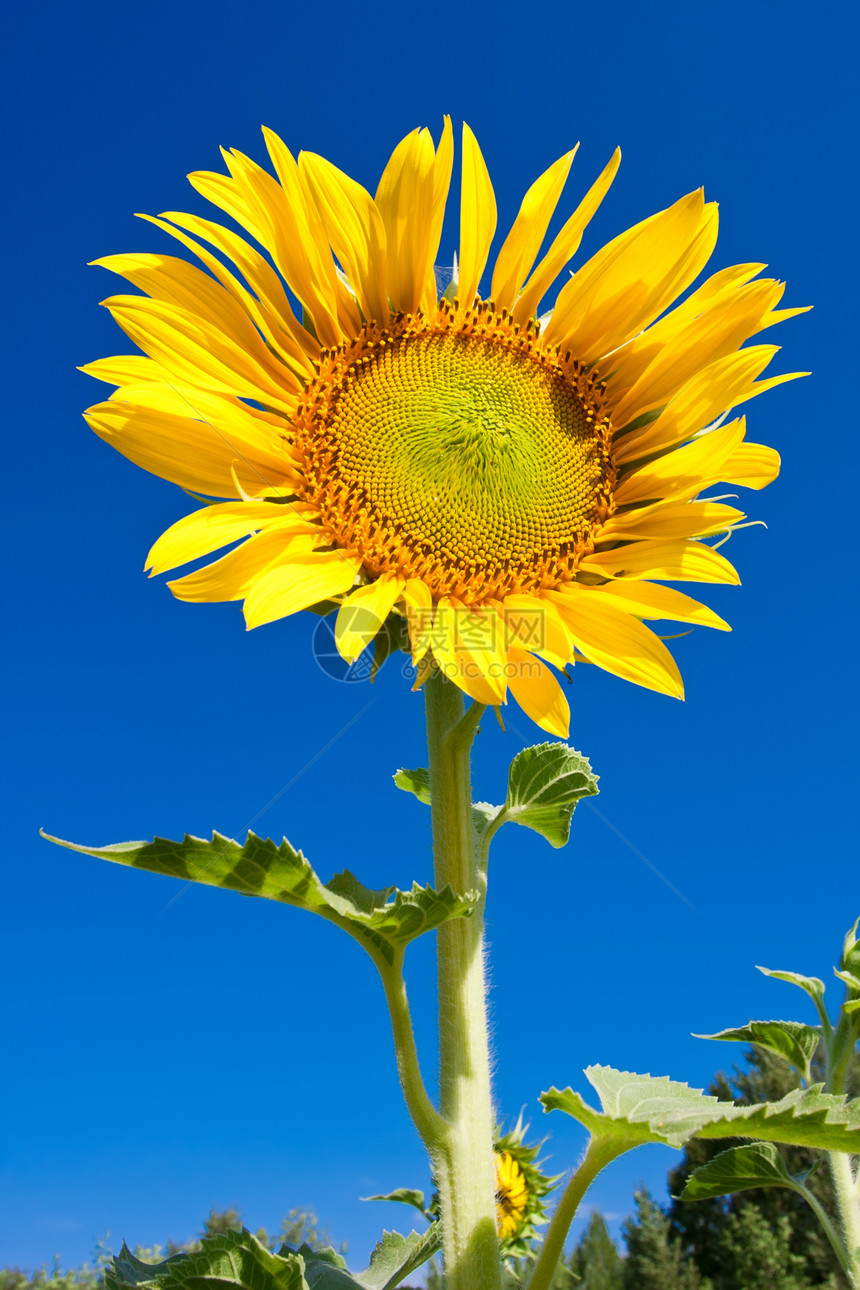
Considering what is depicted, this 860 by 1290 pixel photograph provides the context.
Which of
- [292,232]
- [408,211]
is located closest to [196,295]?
[292,232]

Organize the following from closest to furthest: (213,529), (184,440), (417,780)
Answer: (213,529)
(184,440)
(417,780)

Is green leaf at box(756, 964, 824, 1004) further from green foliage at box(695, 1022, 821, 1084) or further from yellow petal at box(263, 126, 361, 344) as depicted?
yellow petal at box(263, 126, 361, 344)

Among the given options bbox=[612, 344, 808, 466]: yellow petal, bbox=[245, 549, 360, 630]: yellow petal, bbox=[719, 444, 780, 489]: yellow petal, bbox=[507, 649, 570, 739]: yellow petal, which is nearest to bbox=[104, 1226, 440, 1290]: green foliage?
bbox=[507, 649, 570, 739]: yellow petal

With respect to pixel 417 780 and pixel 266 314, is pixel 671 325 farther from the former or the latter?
A: pixel 417 780

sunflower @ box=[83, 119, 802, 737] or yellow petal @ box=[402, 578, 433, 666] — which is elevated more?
sunflower @ box=[83, 119, 802, 737]

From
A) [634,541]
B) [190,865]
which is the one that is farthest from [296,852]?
[634,541]

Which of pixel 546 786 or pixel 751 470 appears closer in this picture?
pixel 546 786

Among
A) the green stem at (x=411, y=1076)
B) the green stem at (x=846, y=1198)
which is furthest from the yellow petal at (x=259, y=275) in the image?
the green stem at (x=846, y=1198)
